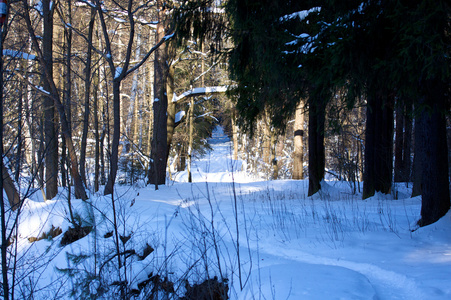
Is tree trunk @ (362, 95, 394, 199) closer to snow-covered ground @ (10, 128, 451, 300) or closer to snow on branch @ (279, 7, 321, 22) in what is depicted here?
snow-covered ground @ (10, 128, 451, 300)

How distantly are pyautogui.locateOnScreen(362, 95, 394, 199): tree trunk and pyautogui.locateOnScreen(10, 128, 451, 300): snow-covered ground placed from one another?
152cm

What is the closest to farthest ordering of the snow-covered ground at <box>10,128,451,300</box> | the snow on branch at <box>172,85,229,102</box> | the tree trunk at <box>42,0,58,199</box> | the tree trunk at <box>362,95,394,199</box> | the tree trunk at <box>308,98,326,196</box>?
the snow-covered ground at <box>10,128,451,300</box> → the tree trunk at <box>362,95,394,199</box> → the tree trunk at <box>42,0,58,199</box> → the tree trunk at <box>308,98,326,196</box> → the snow on branch at <box>172,85,229,102</box>

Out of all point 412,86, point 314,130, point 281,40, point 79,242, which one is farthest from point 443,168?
point 79,242

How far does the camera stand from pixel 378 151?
841cm

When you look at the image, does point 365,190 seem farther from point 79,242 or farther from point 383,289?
point 79,242

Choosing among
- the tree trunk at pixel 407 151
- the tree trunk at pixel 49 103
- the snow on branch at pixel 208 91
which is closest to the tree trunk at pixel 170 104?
the snow on branch at pixel 208 91

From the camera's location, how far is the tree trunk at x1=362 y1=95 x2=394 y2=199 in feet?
26.2

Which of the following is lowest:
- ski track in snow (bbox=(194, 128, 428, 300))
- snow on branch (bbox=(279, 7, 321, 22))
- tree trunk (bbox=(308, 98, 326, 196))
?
ski track in snow (bbox=(194, 128, 428, 300))

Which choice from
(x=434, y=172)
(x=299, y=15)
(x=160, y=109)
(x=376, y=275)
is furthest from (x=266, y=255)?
(x=160, y=109)

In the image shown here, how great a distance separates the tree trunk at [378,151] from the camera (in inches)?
314

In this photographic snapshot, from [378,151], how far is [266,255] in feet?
18.2

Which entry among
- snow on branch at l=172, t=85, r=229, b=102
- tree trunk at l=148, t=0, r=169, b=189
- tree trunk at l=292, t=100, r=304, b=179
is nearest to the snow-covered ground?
tree trunk at l=148, t=0, r=169, b=189

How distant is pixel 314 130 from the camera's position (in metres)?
8.91

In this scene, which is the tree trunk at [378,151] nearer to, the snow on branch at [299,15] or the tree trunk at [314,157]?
the tree trunk at [314,157]
